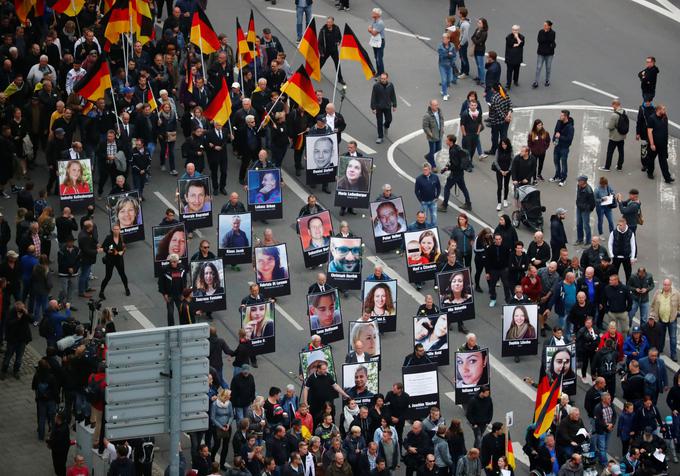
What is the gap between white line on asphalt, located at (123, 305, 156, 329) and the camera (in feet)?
113

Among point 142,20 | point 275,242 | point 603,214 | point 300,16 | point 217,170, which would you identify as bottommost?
point 275,242

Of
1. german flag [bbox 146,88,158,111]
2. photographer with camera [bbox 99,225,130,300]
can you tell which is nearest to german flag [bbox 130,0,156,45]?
german flag [bbox 146,88,158,111]

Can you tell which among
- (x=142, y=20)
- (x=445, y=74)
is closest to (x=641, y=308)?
(x=445, y=74)

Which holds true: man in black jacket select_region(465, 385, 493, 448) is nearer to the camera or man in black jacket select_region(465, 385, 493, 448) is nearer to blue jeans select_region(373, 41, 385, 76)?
the camera

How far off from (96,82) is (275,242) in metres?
5.93

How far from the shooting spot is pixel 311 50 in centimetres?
3991

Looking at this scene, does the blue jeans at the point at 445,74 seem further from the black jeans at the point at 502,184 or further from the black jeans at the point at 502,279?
the black jeans at the point at 502,279

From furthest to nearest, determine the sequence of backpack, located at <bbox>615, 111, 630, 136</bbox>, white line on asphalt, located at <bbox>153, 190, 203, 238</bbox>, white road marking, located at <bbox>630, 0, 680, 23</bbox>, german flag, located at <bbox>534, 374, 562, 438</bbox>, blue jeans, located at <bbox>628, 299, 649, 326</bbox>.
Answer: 1. white road marking, located at <bbox>630, 0, 680, 23</bbox>
2. backpack, located at <bbox>615, 111, 630, 136</bbox>
3. white line on asphalt, located at <bbox>153, 190, 203, 238</bbox>
4. blue jeans, located at <bbox>628, 299, 649, 326</bbox>
5. german flag, located at <bbox>534, 374, 562, 438</bbox>

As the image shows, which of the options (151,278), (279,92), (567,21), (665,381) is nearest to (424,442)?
(665,381)

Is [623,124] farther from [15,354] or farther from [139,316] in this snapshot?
[15,354]

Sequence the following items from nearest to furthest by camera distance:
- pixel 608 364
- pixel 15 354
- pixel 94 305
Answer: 1. pixel 608 364
2. pixel 15 354
3. pixel 94 305

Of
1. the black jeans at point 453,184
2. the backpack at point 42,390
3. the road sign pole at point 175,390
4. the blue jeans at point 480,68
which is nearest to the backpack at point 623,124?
the black jeans at point 453,184

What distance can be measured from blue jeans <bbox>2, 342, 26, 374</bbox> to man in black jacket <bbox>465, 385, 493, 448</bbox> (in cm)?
895

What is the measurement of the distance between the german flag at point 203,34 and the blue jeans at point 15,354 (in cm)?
1172
